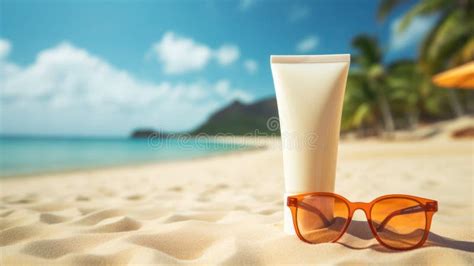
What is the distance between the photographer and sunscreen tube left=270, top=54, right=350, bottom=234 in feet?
3.19

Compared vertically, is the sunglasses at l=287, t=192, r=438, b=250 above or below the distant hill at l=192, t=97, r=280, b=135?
below

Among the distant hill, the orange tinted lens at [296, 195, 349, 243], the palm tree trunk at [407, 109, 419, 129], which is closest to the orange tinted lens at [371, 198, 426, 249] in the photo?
the orange tinted lens at [296, 195, 349, 243]

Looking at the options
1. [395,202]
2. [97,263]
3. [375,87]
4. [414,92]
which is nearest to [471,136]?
[375,87]

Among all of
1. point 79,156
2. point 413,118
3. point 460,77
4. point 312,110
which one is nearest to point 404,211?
point 312,110

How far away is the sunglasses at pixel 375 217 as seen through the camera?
3.20ft

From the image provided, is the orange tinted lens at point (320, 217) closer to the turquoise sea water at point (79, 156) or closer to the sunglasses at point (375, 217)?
the sunglasses at point (375, 217)

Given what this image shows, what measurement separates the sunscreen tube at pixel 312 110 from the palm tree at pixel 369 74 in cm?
1693

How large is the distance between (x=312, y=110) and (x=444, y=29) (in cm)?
1079

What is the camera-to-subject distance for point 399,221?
1020 mm

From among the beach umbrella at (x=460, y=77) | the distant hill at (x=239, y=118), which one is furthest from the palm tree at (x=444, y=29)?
the distant hill at (x=239, y=118)

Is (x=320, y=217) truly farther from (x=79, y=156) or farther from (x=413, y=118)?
(x=413, y=118)

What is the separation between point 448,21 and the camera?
9586mm

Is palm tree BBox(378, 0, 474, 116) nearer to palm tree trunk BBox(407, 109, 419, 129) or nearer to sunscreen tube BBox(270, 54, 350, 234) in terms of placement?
sunscreen tube BBox(270, 54, 350, 234)

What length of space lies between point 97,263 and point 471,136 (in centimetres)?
1210
